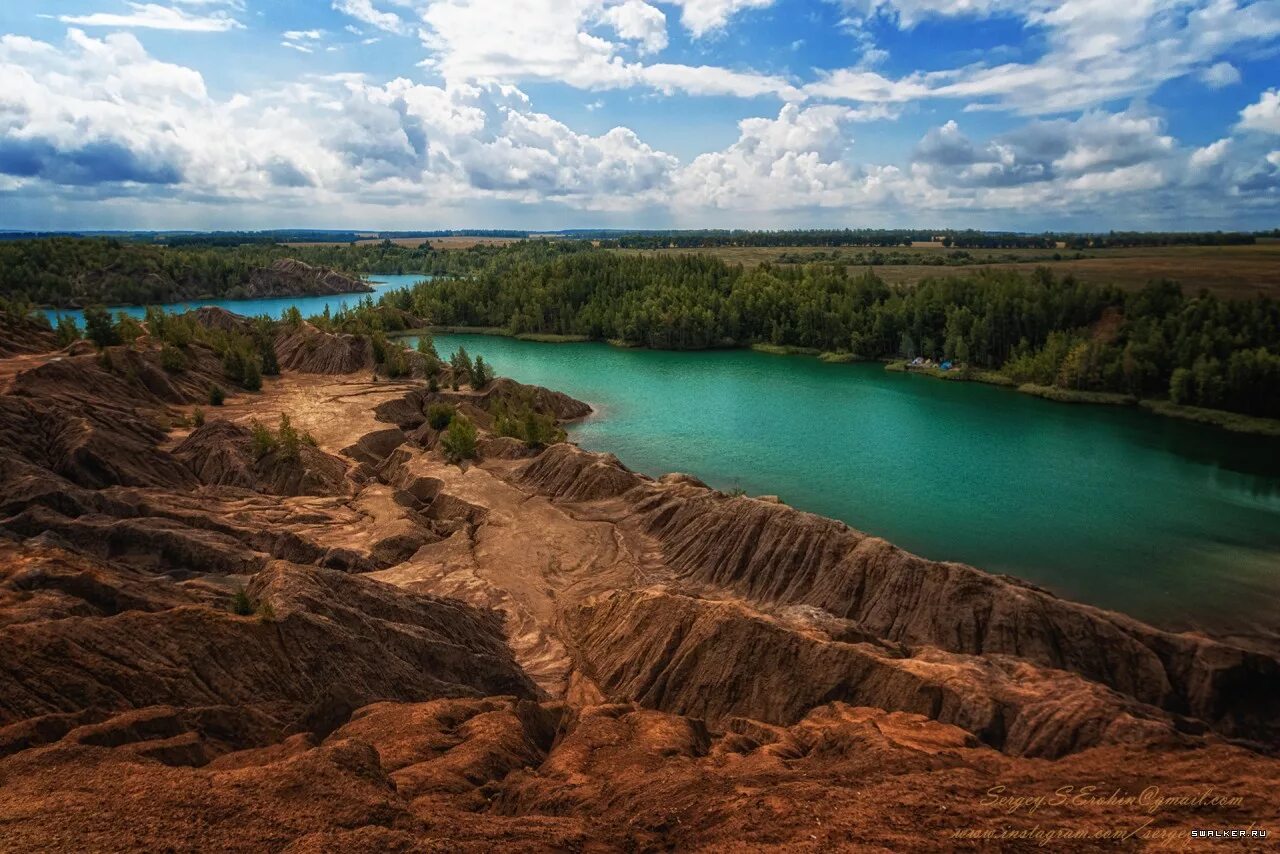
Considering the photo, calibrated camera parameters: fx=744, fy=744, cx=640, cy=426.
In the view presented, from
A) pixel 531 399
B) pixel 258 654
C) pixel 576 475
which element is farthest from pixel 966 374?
pixel 258 654

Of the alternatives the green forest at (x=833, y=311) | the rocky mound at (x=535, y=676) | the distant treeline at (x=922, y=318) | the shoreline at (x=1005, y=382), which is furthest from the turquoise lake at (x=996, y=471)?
the rocky mound at (x=535, y=676)

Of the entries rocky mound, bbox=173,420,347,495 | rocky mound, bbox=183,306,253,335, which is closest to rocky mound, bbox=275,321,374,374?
rocky mound, bbox=183,306,253,335

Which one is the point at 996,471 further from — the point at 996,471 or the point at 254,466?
the point at 254,466

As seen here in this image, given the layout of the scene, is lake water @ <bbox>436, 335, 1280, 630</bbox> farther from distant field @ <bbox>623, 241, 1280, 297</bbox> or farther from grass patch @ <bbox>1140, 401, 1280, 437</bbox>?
distant field @ <bbox>623, 241, 1280, 297</bbox>

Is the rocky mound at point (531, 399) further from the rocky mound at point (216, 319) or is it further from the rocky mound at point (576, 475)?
the rocky mound at point (216, 319)

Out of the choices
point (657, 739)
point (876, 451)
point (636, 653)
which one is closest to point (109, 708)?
point (657, 739)

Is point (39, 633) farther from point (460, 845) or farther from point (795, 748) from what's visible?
point (795, 748)
